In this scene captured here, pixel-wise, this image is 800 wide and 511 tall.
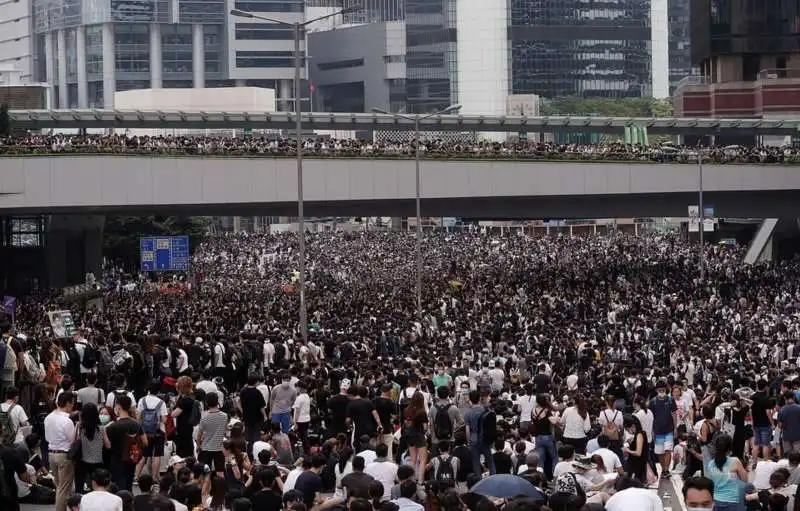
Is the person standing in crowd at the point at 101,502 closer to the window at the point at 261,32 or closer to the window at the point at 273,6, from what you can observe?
the window at the point at 261,32

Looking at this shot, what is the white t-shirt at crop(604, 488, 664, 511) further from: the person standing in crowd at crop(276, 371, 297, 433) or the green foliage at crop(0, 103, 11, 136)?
the green foliage at crop(0, 103, 11, 136)

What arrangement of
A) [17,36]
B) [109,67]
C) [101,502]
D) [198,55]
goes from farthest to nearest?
[17,36] → [198,55] → [109,67] → [101,502]

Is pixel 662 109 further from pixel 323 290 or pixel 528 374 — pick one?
pixel 528 374

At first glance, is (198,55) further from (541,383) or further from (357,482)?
(357,482)

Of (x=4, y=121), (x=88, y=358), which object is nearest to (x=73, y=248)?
(x=4, y=121)

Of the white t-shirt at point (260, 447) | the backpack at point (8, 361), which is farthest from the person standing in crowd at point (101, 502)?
the backpack at point (8, 361)

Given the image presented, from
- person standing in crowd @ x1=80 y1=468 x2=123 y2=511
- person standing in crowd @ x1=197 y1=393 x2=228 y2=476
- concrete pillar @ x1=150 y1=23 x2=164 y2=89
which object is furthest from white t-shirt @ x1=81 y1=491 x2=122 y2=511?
concrete pillar @ x1=150 y1=23 x2=164 y2=89

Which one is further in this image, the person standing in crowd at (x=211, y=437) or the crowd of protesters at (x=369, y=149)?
the crowd of protesters at (x=369, y=149)
